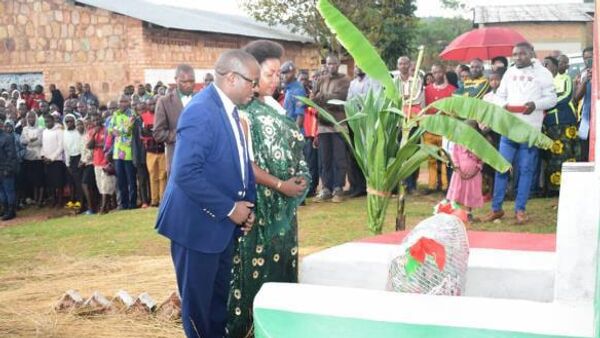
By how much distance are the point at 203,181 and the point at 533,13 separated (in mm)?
30917

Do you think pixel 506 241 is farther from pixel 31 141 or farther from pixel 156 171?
pixel 31 141

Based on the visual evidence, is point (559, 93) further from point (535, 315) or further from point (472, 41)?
point (535, 315)

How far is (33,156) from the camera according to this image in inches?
517

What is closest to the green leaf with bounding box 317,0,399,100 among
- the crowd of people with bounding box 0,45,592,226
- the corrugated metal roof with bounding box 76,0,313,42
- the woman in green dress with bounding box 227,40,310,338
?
the woman in green dress with bounding box 227,40,310,338

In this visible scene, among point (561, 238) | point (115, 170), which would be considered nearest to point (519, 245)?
point (561, 238)

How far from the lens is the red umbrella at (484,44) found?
43.5ft

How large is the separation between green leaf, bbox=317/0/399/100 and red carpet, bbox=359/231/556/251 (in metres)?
1.67

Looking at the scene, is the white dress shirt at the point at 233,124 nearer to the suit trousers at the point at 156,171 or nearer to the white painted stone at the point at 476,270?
the white painted stone at the point at 476,270

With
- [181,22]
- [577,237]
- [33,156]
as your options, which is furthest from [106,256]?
[181,22]

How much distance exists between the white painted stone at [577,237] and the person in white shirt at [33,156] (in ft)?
38.7

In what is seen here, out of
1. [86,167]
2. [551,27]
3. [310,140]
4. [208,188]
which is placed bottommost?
[86,167]

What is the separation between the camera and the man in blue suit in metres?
3.68

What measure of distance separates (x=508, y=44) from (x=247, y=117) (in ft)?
33.6

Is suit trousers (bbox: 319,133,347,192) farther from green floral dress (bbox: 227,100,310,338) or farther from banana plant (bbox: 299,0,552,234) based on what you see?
green floral dress (bbox: 227,100,310,338)
